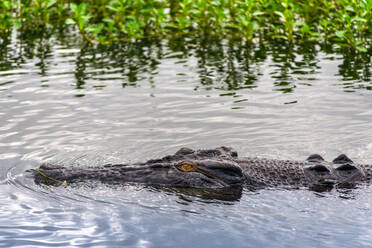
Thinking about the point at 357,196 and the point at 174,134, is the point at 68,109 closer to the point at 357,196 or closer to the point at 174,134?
the point at 174,134

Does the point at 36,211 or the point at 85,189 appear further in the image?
the point at 85,189

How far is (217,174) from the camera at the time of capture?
794cm

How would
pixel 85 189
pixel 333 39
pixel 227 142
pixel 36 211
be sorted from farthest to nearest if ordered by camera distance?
pixel 333 39, pixel 227 142, pixel 85 189, pixel 36 211

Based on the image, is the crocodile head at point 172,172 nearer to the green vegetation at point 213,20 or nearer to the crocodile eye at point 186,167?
the crocodile eye at point 186,167

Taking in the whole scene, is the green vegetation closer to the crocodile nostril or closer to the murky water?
the murky water

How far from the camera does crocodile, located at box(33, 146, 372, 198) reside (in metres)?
7.92

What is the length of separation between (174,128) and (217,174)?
2772 mm

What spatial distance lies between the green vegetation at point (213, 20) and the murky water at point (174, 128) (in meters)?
0.53

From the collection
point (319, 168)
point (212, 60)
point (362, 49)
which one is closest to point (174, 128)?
point (319, 168)

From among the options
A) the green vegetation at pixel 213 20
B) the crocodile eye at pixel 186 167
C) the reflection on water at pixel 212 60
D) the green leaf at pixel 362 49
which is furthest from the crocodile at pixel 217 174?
the green vegetation at pixel 213 20

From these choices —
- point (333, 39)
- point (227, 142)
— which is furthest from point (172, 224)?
point (333, 39)

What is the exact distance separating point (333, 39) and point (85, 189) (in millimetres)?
10258

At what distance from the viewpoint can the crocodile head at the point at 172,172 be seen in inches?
311

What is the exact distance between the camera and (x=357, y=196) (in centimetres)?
768
